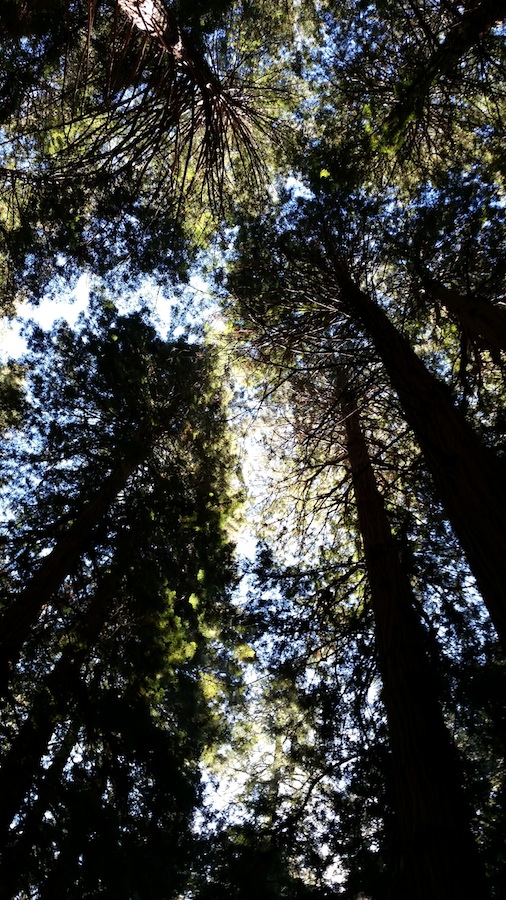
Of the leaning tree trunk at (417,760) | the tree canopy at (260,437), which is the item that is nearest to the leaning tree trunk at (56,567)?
the tree canopy at (260,437)

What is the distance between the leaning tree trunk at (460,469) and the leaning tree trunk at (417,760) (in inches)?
61.7

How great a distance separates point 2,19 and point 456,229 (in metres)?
5.48

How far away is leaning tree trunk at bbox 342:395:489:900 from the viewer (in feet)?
10.1

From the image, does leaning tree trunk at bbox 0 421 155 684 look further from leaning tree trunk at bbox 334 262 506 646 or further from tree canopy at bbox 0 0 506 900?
leaning tree trunk at bbox 334 262 506 646

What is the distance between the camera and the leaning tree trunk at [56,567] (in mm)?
5062

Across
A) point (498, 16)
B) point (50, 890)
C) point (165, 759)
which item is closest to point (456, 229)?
point (498, 16)

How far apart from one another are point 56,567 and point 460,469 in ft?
15.5

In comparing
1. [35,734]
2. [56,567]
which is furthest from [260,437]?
[35,734]

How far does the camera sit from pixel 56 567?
603 centimetres

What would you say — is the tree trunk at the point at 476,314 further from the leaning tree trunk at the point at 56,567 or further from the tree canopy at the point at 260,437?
the leaning tree trunk at the point at 56,567

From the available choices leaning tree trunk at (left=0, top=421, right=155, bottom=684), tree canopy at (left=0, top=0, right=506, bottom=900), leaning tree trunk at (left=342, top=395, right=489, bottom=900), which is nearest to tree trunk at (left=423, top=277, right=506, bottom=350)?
tree canopy at (left=0, top=0, right=506, bottom=900)

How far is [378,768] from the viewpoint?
5105mm

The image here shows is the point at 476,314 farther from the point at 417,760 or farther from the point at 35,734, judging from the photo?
the point at 35,734

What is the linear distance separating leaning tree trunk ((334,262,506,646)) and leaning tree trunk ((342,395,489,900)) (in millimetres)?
1566
